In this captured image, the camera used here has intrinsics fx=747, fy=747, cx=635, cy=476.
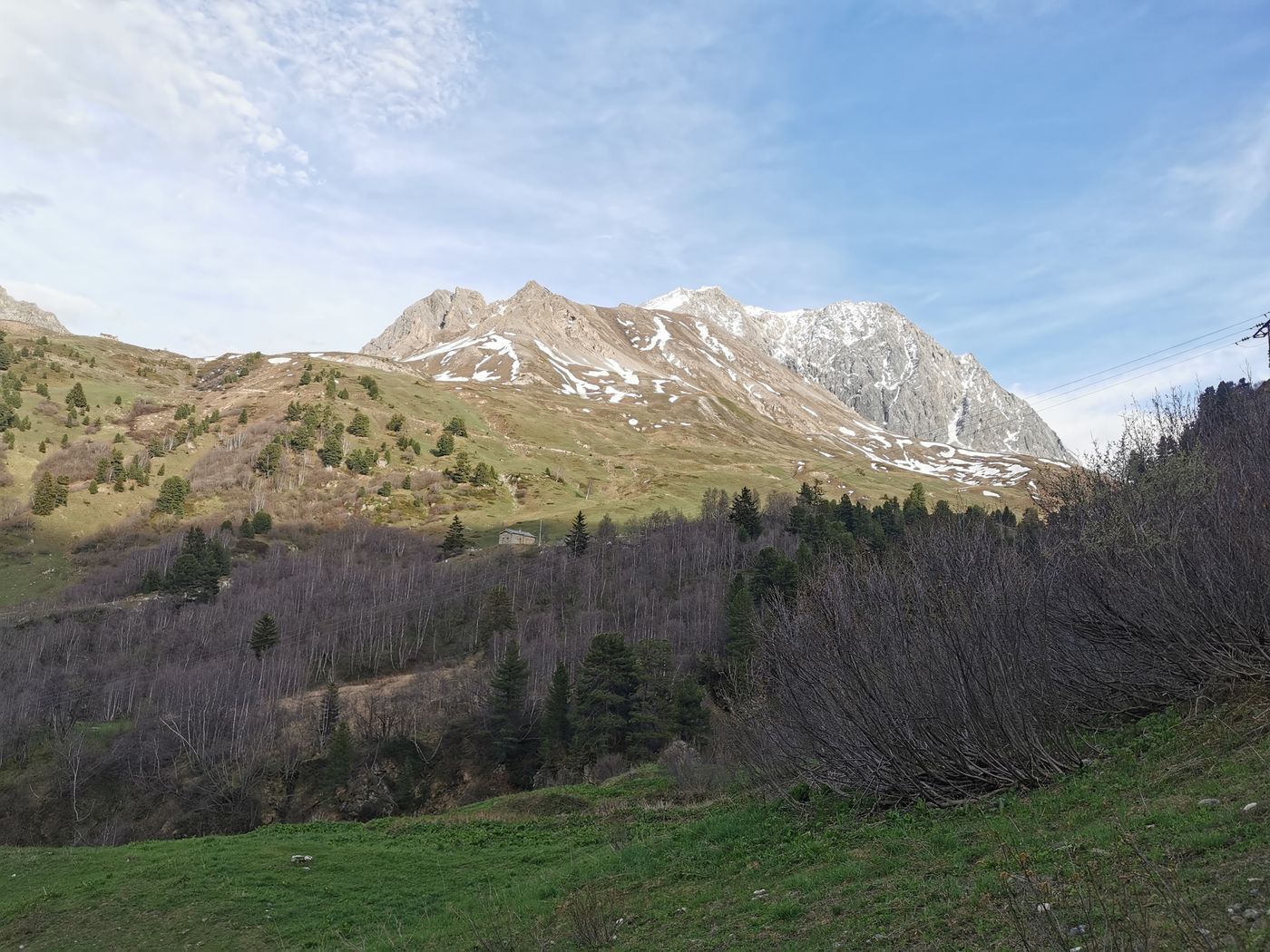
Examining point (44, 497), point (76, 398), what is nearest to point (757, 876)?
point (44, 497)

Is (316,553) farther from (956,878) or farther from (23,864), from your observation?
(956,878)

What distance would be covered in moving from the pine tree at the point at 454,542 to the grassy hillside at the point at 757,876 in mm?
91823

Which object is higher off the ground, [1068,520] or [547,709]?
[1068,520]

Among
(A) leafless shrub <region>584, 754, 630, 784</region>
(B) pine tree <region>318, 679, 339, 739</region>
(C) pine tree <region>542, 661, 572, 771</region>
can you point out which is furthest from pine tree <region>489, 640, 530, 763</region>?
(B) pine tree <region>318, 679, 339, 739</region>

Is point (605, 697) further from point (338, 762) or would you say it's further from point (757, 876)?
point (757, 876)

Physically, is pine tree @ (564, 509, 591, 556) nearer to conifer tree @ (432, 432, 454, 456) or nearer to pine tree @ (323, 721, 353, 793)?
pine tree @ (323, 721, 353, 793)

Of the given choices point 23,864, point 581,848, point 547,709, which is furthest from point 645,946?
point 547,709

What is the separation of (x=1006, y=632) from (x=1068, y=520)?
40.4 ft

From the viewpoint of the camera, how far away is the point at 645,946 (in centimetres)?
1232

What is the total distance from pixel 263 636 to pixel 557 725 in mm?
45897

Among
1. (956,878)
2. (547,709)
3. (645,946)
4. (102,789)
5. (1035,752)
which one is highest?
(1035,752)

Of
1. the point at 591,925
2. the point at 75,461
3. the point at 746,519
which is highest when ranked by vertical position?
the point at 746,519

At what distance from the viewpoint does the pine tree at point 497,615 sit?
310 feet

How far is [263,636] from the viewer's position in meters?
90.2
